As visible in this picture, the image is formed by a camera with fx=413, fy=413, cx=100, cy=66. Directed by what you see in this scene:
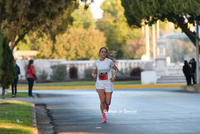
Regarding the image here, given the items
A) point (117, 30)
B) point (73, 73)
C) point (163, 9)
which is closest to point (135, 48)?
point (117, 30)

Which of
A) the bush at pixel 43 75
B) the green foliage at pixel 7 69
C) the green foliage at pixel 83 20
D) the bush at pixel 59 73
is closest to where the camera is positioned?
the green foliage at pixel 7 69

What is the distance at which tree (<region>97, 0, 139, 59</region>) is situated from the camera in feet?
265

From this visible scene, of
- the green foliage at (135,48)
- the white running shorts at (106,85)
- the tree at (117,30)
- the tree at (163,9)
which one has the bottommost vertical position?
the white running shorts at (106,85)

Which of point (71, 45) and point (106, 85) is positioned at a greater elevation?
point (71, 45)

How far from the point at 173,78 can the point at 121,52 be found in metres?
51.5

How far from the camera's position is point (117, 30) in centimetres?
8256

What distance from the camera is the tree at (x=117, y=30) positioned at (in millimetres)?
80762

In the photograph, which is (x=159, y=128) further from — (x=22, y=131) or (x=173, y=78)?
(x=173, y=78)

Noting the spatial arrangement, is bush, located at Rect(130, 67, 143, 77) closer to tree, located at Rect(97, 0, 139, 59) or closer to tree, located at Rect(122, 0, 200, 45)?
tree, located at Rect(122, 0, 200, 45)

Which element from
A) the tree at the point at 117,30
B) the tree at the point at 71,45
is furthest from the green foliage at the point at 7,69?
the tree at the point at 117,30

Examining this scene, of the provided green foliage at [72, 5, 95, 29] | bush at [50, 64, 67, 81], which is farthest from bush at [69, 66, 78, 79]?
green foliage at [72, 5, 95, 29]

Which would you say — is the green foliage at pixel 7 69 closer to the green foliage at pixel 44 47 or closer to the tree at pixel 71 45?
the tree at pixel 71 45

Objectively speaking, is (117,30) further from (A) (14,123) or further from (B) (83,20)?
(A) (14,123)

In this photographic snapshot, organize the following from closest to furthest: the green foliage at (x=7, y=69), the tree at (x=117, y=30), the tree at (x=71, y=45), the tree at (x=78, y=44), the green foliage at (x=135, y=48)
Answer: the green foliage at (x=7, y=69) < the tree at (x=71, y=45) < the tree at (x=78, y=44) < the tree at (x=117, y=30) < the green foliage at (x=135, y=48)
